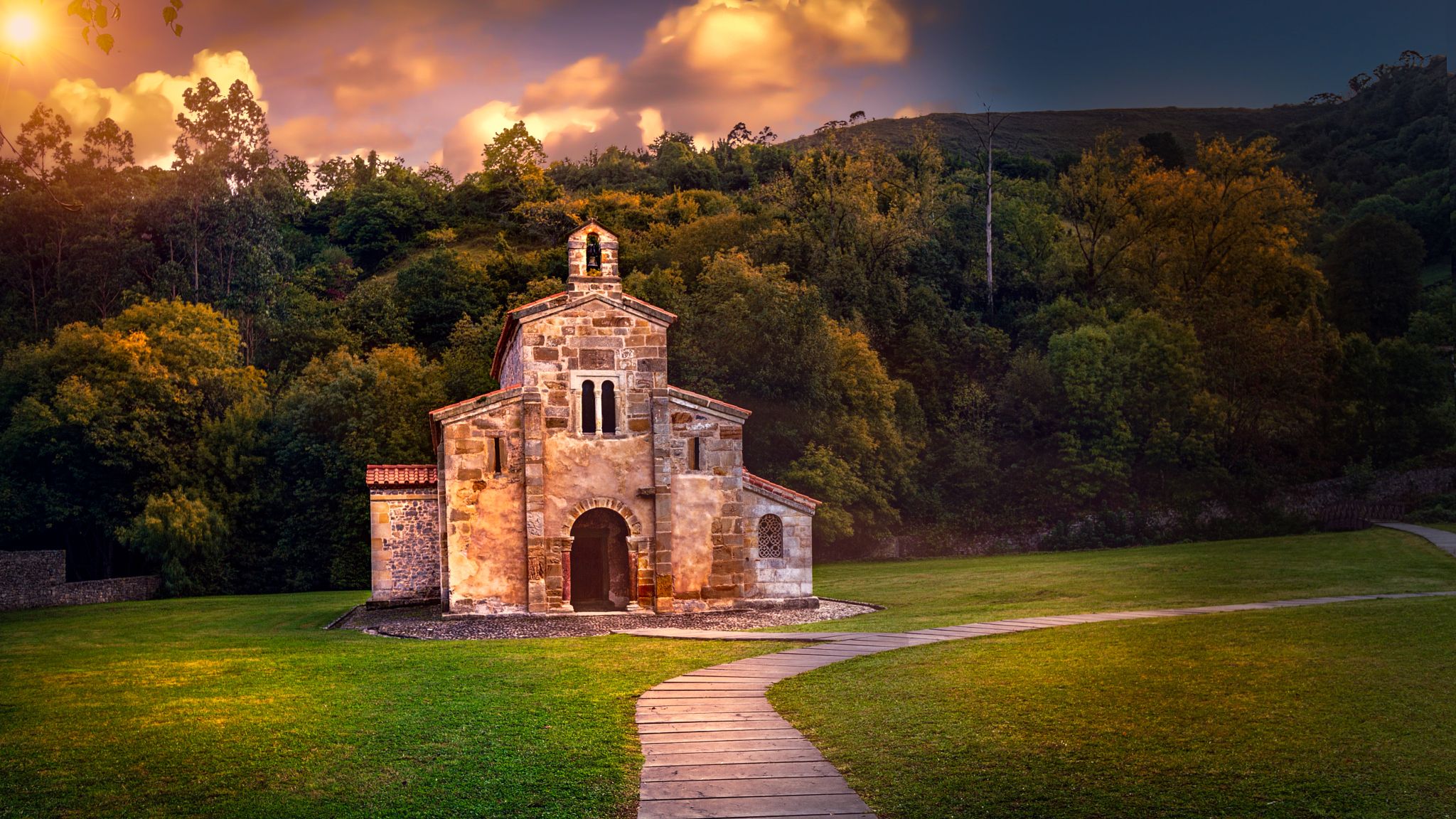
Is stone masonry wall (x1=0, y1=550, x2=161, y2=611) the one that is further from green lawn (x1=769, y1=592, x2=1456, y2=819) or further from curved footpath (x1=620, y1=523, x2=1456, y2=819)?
green lawn (x1=769, y1=592, x2=1456, y2=819)

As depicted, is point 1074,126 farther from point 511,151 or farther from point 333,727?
point 333,727

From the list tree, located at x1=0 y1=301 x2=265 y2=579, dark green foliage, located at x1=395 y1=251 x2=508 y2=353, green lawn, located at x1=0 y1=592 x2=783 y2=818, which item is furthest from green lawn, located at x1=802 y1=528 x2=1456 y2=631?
dark green foliage, located at x1=395 y1=251 x2=508 y2=353

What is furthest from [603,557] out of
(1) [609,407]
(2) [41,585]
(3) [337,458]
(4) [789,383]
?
(2) [41,585]

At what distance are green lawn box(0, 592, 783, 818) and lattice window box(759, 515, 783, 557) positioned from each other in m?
8.44

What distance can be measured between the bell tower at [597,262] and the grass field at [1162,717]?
1301 cm

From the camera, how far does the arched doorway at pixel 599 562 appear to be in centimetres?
3053

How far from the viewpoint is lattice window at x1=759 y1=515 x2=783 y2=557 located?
30031 mm

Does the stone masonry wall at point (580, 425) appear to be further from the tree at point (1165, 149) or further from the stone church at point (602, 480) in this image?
the tree at point (1165, 149)

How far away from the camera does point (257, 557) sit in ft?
157

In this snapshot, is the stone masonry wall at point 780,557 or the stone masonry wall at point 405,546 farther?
the stone masonry wall at point 405,546

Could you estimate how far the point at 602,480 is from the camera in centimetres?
2883

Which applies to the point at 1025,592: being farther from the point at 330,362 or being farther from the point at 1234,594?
the point at 330,362

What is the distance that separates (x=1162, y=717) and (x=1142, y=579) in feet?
70.5

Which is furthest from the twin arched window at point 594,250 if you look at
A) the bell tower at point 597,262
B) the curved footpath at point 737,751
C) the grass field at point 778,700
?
the curved footpath at point 737,751
